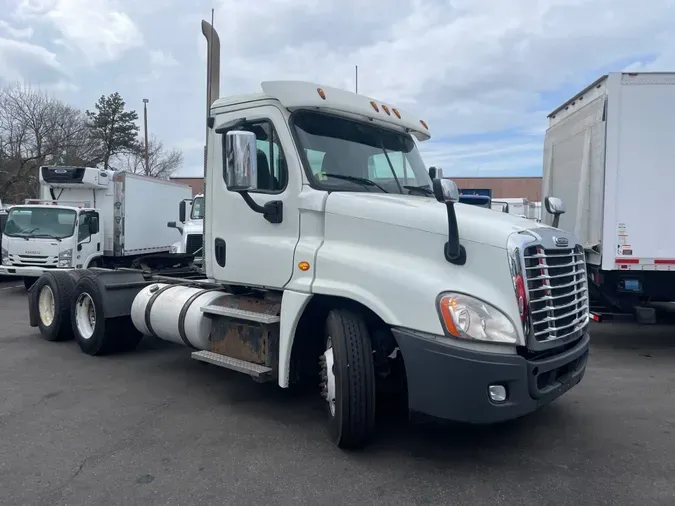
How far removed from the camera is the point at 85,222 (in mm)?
14133

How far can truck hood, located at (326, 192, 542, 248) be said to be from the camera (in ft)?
12.7

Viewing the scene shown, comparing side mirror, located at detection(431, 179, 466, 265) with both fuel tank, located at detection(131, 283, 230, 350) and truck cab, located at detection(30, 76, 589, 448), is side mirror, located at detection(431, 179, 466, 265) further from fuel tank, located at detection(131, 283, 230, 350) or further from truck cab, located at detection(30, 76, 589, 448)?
fuel tank, located at detection(131, 283, 230, 350)

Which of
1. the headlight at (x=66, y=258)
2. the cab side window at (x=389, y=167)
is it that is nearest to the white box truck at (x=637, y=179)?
the cab side window at (x=389, y=167)

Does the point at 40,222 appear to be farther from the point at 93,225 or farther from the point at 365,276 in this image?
the point at 365,276

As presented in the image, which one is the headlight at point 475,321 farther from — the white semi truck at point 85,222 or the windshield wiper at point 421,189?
the white semi truck at point 85,222

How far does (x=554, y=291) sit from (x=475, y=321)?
0.76m

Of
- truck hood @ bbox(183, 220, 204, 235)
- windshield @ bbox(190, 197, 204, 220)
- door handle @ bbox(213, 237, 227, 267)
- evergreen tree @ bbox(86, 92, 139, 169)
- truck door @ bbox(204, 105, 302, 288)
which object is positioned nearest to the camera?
truck door @ bbox(204, 105, 302, 288)

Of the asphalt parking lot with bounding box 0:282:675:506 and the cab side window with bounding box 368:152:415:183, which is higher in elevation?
the cab side window with bounding box 368:152:415:183

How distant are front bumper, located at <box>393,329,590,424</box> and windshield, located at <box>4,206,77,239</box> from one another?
473 inches

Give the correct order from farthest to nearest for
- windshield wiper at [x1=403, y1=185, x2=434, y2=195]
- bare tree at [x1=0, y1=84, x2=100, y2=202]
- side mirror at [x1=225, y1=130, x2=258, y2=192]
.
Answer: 1. bare tree at [x1=0, y1=84, x2=100, y2=202]
2. windshield wiper at [x1=403, y1=185, x2=434, y2=195]
3. side mirror at [x1=225, y1=130, x2=258, y2=192]

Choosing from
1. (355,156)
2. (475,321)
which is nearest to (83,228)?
(355,156)

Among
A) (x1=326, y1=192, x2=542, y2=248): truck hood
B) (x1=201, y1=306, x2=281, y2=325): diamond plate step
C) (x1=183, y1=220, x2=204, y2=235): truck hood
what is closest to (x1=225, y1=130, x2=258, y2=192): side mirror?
(x1=326, y1=192, x2=542, y2=248): truck hood

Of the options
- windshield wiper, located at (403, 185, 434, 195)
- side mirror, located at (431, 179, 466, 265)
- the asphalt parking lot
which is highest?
windshield wiper, located at (403, 185, 434, 195)

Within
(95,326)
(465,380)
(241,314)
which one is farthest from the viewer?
(95,326)
